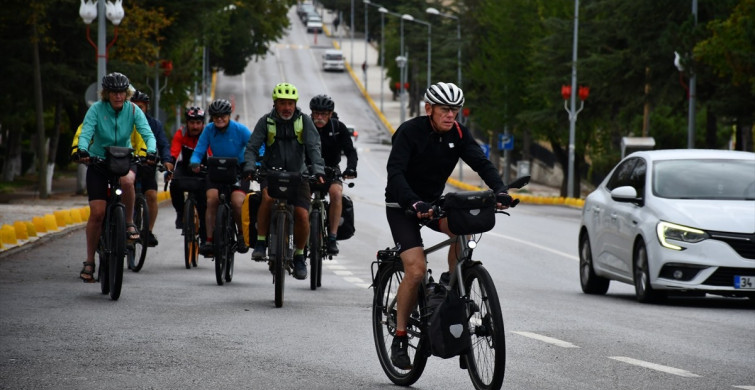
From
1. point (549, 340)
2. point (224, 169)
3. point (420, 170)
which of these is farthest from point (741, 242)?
point (420, 170)

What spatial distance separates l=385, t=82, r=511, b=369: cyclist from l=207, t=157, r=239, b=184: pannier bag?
7.37 meters

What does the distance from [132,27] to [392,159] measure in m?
33.2

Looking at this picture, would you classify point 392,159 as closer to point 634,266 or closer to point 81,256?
point 634,266

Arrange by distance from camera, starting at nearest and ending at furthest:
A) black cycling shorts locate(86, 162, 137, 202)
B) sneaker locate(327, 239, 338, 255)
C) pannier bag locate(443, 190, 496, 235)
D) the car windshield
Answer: pannier bag locate(443, 190, 496, 235) → black cycling shorts locate(86, 162, 137, 202) → the car windshield → sneaker locate(327, 239, 338, 255)

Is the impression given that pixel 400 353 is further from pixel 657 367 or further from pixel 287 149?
pixel 287 149

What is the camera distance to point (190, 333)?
11.1 m

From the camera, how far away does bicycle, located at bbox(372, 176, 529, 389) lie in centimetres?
786

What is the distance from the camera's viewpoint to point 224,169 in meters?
16.1

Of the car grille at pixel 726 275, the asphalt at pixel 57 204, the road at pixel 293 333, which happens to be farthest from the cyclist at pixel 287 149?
the asphalt at pixel 57 204

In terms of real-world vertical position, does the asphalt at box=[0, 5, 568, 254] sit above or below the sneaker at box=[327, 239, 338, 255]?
below

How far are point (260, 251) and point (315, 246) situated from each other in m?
0.99

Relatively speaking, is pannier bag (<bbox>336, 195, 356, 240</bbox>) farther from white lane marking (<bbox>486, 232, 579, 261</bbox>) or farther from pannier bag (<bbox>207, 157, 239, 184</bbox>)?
white lane marking (<bbox>486, 232, 579, 261</bbox>)

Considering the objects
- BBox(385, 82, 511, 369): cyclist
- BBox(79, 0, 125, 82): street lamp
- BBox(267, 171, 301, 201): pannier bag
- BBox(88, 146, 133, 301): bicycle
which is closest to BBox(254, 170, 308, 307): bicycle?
BBox(267, 171, 301, 201): pannier bag

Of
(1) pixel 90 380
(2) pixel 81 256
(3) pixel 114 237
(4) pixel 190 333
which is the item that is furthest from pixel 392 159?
(2) pixel 81 256
